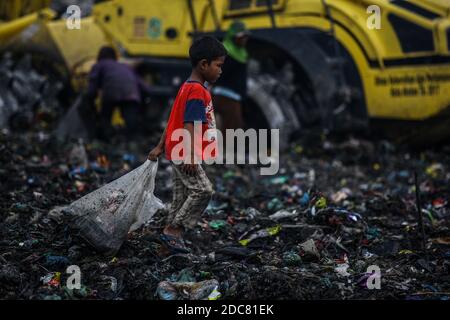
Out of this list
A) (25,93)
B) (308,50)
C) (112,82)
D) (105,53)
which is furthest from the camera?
(25,93)

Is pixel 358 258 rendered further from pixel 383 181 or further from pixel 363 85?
pixel 363 85

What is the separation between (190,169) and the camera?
4223mm

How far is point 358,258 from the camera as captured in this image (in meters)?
4.45

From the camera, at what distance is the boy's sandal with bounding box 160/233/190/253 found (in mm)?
4340

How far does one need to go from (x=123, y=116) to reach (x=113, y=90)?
0.46m

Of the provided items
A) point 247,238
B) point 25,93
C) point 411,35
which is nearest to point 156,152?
→ point 247,238

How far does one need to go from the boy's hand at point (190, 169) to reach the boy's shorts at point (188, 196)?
0.14ft

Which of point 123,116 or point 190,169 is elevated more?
point 123,116

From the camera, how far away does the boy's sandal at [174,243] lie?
14.2 ft

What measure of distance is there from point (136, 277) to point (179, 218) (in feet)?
1.97

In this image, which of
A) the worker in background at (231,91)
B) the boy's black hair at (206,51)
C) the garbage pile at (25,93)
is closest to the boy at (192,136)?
the boy's black hair at (206,51)

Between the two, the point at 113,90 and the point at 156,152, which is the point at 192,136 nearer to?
the point at 156,152

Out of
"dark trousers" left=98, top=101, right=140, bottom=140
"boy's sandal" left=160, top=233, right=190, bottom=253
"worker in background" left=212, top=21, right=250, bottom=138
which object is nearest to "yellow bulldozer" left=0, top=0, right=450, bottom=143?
"worker in background" left=212, top=21, right=250, bottom=138
